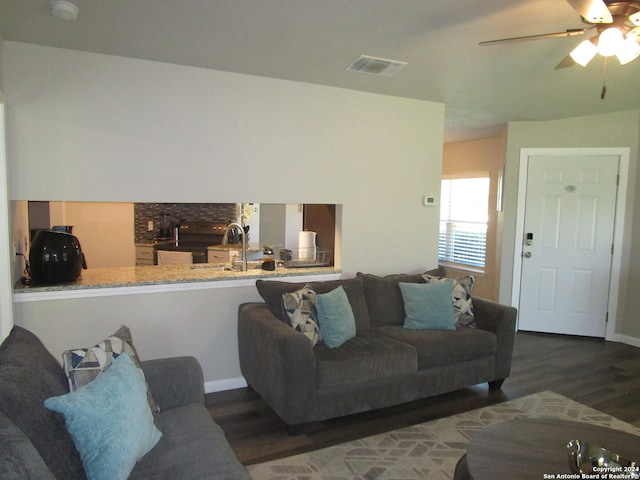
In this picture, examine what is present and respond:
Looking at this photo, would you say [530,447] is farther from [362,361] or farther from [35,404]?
[35,404]

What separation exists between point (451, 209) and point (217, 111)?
4800 mm

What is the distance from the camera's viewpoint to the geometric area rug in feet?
7.95

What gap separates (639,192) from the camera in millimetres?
4844

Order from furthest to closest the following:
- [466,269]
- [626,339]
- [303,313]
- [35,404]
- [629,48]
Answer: [466,269] < [626,339] < [303,313] < [629,48] < [35,404]

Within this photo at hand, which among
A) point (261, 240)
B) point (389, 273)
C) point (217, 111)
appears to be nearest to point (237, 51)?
point (217, 111)

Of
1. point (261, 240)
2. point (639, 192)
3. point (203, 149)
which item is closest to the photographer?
point (203, 149)

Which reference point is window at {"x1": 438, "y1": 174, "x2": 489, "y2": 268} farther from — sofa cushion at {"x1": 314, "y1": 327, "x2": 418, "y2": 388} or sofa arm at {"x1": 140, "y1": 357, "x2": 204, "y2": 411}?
sofa arm at {"x1": 140, "y1": 357, "x2": 204, "y2": 411}

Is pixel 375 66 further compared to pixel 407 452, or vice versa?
pixel 375 66

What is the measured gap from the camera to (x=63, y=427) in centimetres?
153

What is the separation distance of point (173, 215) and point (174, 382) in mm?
4807

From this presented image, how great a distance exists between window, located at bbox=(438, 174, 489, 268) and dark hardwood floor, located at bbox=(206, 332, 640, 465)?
219 centimetres

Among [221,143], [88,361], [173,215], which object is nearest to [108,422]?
[88,361]

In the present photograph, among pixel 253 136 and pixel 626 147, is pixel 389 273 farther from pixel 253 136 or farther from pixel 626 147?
pixel 626 147

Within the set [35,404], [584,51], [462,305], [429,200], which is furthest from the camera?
[429,200]
